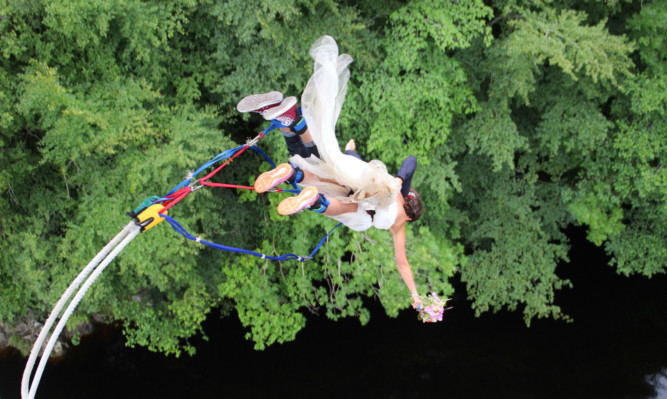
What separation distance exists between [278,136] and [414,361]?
6.01m

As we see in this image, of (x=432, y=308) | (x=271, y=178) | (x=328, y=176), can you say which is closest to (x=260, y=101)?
(x=328, y=176)

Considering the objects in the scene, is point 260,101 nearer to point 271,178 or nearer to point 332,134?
point 332,134

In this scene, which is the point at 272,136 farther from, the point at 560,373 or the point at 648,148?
the point at 560,373

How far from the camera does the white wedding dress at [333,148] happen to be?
3682 millimetres

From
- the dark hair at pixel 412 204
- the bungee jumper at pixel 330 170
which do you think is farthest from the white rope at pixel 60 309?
Result: the dark hair at pixel 412 204

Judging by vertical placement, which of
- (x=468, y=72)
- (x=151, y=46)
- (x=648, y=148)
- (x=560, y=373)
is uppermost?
(x=151, y=46)

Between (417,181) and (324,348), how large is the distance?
4815 mm

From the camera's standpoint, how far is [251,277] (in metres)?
8.44

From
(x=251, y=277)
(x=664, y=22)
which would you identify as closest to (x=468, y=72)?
(x=664, y=22)

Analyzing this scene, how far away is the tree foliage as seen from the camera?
6.65 metres

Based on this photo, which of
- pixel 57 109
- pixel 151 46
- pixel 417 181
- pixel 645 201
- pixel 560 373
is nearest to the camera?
pixel 57 109

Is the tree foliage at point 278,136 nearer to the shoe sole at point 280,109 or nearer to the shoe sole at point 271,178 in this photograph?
the shoe sole at point 280,109

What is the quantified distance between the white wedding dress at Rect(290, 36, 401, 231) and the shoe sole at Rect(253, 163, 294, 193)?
1.42 feet

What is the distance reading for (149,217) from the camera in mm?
2984
